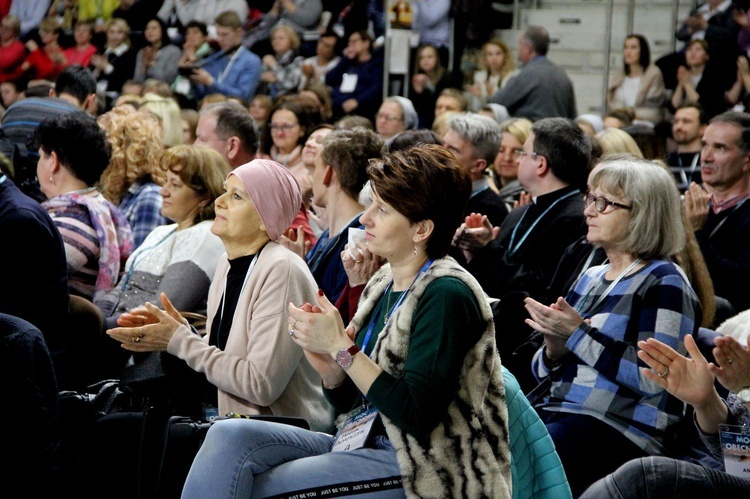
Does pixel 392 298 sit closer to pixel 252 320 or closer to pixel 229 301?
pixel 252 320

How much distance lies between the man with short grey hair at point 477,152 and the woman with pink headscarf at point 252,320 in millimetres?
1738

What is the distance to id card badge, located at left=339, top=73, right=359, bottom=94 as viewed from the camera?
1006cm

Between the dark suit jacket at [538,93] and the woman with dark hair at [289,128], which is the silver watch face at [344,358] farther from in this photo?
the dark suit jacket at [538,93]

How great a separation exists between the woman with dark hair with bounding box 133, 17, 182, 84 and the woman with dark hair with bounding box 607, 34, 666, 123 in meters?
4.95

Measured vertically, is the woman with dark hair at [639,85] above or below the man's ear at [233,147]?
below

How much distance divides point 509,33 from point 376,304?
347 inches

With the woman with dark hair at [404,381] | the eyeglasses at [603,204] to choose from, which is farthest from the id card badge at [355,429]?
the eyeglasses at [603,204]

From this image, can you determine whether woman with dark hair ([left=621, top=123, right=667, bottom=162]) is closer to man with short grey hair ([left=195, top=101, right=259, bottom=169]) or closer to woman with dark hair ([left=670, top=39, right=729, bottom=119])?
man with short grey hair ([left=195, top=101, right=259, bottom=169])

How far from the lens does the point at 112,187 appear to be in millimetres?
5566

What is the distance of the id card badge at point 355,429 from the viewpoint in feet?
8.79

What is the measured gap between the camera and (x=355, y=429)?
2742 millimetres

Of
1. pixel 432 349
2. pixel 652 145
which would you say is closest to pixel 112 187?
pixel 652 145

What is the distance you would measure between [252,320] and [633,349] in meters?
1.16

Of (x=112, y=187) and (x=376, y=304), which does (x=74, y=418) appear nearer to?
(x=376, y=304)
